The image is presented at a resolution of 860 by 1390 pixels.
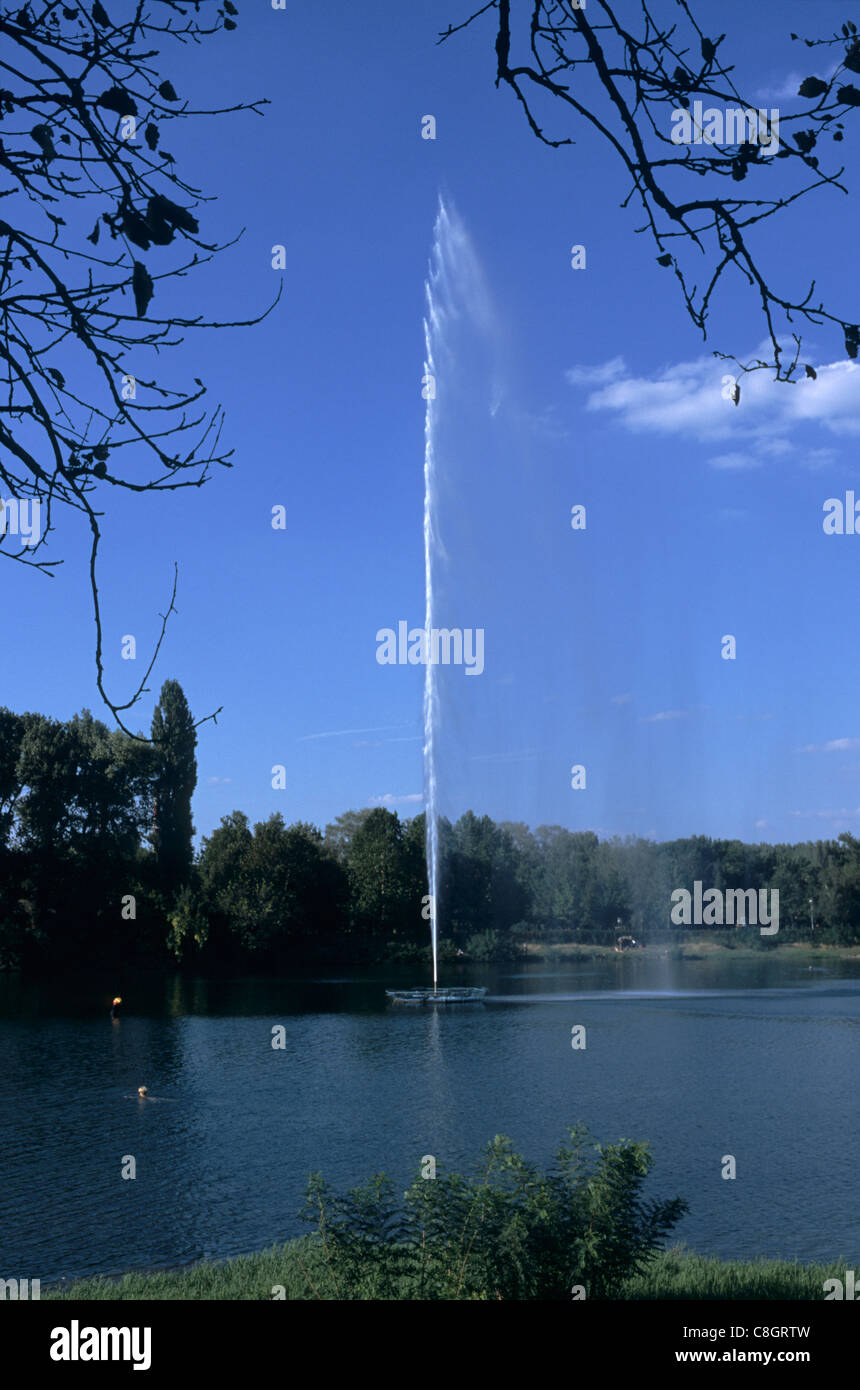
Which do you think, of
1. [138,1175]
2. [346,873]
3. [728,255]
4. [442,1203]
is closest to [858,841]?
[346,873]

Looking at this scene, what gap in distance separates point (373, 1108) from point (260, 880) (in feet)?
166

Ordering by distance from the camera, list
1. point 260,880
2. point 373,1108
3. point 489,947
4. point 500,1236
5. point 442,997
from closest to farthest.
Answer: point 500,1236
point 373,1108
point 442,997
point 260,880
point 489,947

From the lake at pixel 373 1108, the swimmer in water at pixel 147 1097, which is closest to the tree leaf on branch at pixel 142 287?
the lake at pixel 373 1108

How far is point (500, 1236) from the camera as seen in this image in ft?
31.8

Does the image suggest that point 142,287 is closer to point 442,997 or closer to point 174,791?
point 442,997

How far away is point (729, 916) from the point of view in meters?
93.9

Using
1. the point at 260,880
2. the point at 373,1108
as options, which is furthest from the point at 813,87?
the point at 260,880

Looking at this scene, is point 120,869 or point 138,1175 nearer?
point 138,1175

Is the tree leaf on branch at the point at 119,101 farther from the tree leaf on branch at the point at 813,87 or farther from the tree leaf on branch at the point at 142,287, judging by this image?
the tree leaf on branch at the point at 813,87

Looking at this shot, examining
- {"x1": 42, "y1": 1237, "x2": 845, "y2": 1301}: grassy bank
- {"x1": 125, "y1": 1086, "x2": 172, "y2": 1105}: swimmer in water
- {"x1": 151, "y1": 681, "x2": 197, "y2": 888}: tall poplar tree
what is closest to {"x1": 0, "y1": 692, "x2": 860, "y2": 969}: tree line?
{"x1": 151, "y1": 681, "x2": 197, "y2": 888}: tall poplar tree

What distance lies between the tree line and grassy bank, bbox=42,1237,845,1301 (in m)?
43.1
